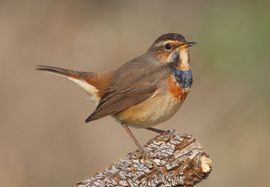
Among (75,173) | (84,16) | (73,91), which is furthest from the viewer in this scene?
(84,16)

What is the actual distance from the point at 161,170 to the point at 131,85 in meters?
2.48

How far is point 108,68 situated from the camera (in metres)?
14.6

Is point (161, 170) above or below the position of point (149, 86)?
below

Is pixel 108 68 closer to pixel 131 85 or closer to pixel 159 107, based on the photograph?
pixel 131 85

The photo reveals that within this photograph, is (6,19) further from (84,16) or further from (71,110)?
(71,110)

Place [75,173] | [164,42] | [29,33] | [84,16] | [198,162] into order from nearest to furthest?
[198,162]
[164,42]
[75,173]
[29,33]
[84,16]

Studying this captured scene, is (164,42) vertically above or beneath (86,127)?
beneath

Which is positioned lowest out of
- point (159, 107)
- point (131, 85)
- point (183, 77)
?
point (159, 107)

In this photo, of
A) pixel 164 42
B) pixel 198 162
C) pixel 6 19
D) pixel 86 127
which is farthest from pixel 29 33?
pixel 198 162

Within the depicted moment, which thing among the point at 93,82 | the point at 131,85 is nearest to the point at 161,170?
the point at 131,85

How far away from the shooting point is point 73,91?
13.9 metres

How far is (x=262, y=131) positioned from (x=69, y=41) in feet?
13.8

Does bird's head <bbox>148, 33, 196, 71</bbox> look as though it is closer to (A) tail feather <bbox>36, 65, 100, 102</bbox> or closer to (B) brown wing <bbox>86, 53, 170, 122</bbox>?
(B) brown wing <bbox>86, 53, 170, 122</bbox>

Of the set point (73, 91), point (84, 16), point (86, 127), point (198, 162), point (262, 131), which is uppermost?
point (84, 16)
